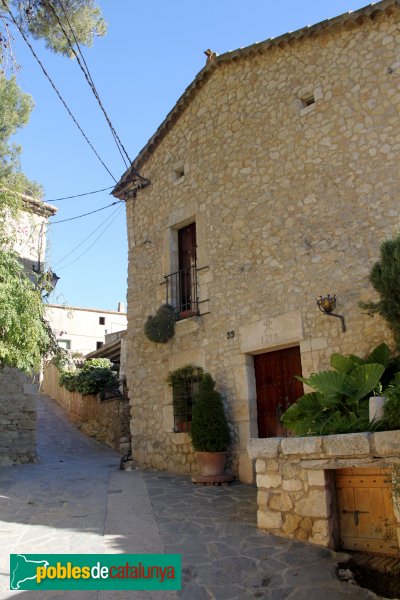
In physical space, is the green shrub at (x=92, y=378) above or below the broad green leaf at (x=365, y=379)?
above

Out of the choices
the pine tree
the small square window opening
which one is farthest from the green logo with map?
the small square window opening

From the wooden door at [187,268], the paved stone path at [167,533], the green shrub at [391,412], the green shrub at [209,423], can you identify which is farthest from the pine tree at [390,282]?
the wooden door at [187,268]

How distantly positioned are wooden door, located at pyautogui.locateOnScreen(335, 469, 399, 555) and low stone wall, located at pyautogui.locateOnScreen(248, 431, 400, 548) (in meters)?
0.09

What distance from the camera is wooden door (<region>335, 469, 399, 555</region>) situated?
3959 millimetres

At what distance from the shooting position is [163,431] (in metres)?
8.48

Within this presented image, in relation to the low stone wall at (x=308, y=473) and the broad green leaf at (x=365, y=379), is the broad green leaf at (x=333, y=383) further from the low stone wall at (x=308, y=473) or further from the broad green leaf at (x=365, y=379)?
the low stone wall at (x=308, y=473)

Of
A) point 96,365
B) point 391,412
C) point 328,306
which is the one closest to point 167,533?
point 391,412

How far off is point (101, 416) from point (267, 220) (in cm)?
797

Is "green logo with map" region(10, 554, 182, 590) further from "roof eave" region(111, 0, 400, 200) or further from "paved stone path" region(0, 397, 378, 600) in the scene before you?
"roof eave" region(111, 0, 400, 200)

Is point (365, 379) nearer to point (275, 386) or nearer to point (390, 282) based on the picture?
point (390, 282)

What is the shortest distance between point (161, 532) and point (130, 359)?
16.6 feet

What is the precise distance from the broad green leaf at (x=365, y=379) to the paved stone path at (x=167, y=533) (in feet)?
5.00

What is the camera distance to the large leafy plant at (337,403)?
4.62m

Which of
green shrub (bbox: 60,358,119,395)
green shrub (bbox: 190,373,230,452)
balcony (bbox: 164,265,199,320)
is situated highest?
balcony (bbox: 164,265,199,320)
